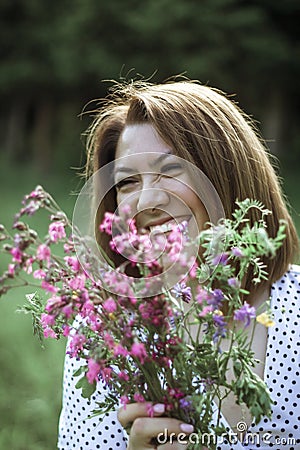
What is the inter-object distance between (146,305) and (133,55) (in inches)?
625

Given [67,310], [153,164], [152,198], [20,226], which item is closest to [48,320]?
[67,310]

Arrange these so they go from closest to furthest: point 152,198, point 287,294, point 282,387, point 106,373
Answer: point 106,373, point 152,198, point 282,387, point 287,294

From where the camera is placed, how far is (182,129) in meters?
1.91

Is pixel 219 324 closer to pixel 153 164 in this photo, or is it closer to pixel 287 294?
pixel 153 164

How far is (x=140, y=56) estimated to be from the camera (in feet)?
54.6

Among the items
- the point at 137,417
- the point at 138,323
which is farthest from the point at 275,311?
the point at 138,323

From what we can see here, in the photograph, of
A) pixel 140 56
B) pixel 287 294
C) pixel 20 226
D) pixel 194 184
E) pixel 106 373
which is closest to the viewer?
pixel 20 226

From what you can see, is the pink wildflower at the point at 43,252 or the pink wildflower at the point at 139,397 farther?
the pink wildflower at the point at 139,397

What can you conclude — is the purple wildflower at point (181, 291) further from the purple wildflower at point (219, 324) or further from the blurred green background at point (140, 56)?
the blurred green background at point (140, 56)

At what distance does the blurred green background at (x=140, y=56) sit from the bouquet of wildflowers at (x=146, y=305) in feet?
40.9

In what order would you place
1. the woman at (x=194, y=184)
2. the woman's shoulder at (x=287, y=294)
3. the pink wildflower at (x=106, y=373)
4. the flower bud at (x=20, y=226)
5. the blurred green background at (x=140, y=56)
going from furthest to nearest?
the blurred green background at (x=140, y=56) < the woman's shoulder at (x=287, y=294) < the woman at (x=194, y=184) < the pink wildflower at (x=106, y=373) < the flower bud at (x=20, y=226)

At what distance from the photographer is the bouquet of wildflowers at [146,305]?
48.2 inches

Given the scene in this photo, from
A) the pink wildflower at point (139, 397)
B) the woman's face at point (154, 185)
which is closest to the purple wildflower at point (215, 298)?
the pink wildflower at point (139, 397)

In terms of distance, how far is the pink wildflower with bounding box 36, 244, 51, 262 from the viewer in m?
1.23
